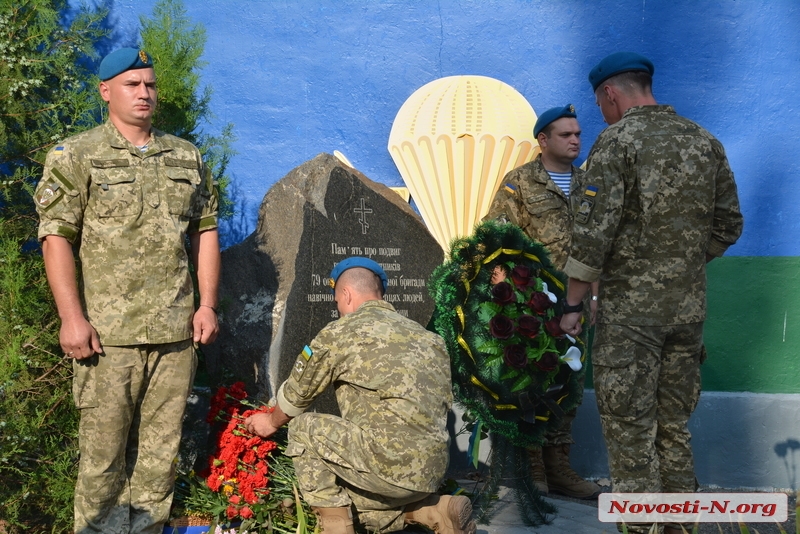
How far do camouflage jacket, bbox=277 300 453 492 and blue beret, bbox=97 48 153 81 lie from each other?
4.18 ft

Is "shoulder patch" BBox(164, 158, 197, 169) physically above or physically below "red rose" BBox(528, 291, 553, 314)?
above

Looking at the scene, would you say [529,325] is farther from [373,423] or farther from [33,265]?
[33,265]

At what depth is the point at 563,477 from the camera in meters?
4.53

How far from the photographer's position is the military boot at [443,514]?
3230 mm

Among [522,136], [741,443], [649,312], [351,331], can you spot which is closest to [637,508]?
[649,312]

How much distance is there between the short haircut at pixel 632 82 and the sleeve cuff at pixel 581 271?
2.43ft

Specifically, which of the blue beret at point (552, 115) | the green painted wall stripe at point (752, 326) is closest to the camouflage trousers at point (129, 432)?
the blue beret at point (552, 115)

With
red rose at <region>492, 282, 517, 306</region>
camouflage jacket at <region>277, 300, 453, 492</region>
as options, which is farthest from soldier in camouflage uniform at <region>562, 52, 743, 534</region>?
camouflage jacket at <region>277, 300, 453, 492</region>

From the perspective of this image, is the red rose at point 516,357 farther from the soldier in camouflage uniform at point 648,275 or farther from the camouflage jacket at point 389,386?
the camouflage jacket at point 389,386

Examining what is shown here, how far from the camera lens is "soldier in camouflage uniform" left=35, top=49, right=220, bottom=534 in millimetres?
3121

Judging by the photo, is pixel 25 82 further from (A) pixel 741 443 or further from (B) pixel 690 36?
(A) pixel 741 443

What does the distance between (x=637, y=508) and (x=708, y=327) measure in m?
2.12

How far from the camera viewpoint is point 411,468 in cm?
308

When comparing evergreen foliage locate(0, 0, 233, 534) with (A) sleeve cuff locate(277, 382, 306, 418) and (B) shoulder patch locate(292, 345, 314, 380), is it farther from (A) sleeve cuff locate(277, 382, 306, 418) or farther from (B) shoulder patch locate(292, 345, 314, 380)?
(B) shoulder patch locate(292, 345, 314, 380)
